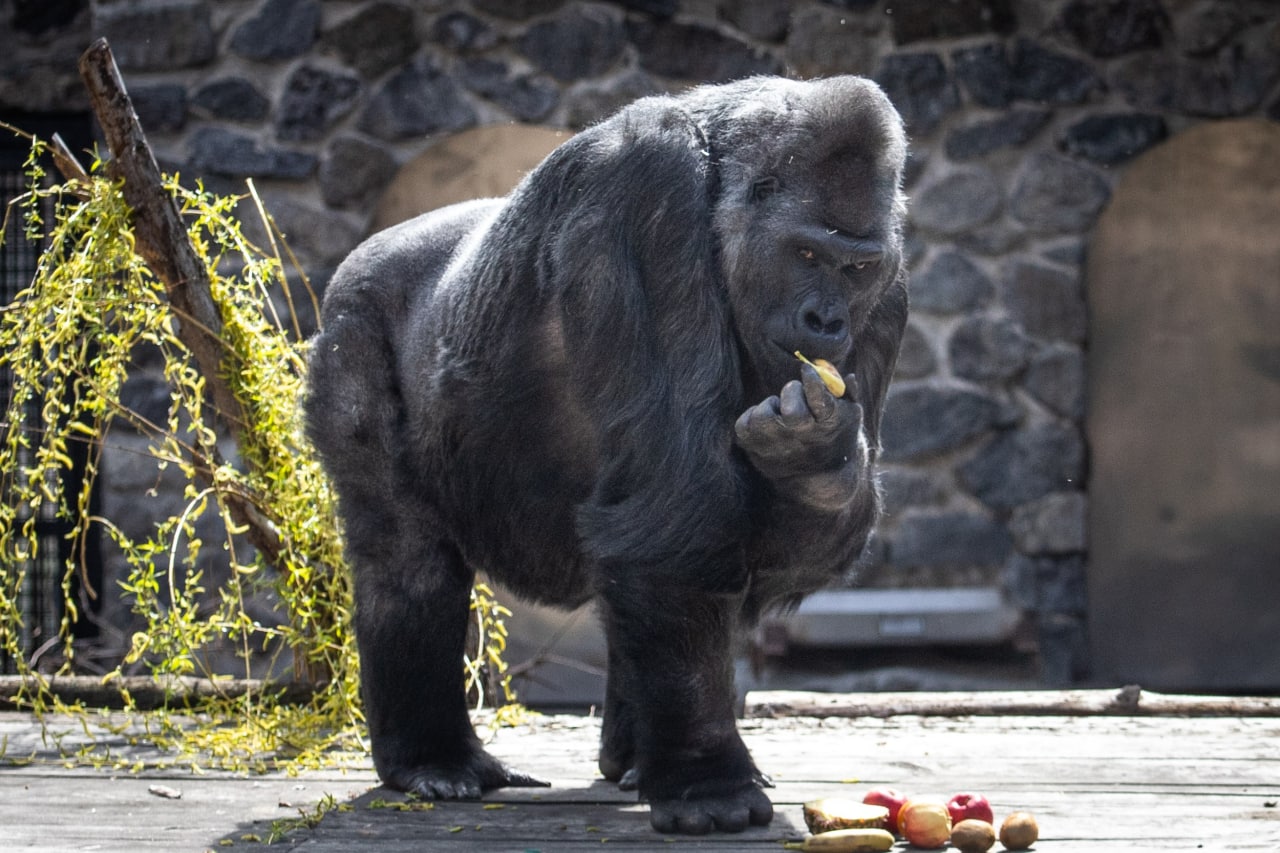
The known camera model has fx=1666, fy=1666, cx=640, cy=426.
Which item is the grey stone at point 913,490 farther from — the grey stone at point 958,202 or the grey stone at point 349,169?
the grey stone at point 349,169

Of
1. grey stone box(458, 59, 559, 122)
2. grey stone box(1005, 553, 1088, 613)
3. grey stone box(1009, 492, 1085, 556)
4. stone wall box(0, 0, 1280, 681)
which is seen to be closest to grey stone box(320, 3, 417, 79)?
stone wall box(0, 0, 1280, 681)

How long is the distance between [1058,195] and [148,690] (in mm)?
3268

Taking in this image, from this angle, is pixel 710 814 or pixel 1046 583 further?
pixel 1046 583

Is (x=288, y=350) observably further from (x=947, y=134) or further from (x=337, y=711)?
(x=947, y=134)

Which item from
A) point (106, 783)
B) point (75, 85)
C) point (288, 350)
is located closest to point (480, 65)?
point (75, 85)

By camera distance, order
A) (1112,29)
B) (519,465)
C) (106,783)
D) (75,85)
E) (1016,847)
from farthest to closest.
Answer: (75,85) < (1112,29) < (106,783) < (519,465) < (1016,847)

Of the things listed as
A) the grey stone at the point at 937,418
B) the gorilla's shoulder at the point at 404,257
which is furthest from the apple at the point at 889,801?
the grey stone at the point at 937,418

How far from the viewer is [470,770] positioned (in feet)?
10.4

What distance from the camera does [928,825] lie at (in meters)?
2.66

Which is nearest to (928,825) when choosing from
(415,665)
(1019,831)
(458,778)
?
(1019,831)

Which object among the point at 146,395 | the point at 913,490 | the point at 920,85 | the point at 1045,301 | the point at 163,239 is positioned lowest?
the point at 913,490

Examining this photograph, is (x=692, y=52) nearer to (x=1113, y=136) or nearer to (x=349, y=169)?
(x=349, y=169)

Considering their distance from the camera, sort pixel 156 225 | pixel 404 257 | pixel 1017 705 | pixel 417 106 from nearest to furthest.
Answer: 1. pixel 404 257
2. pixel 156 225
3. pixel 1017 705
4. pixel 417 106

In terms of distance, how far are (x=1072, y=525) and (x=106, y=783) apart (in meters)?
3.32
